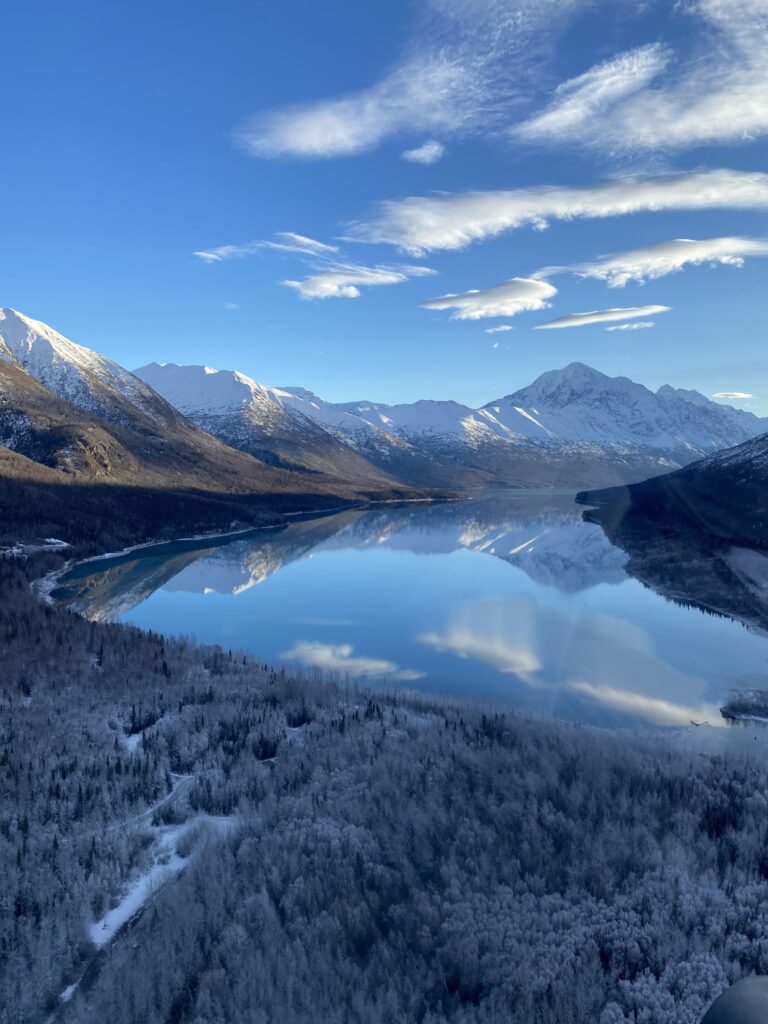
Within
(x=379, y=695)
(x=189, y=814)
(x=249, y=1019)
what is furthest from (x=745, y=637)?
(x=249, y=1019)

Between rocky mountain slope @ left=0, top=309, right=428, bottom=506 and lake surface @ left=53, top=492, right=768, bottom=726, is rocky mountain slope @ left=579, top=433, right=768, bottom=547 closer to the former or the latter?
lake surface @ left=53, top=492, right=768, bottom=726

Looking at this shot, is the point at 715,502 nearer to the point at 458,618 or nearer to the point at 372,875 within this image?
the point at 458,618

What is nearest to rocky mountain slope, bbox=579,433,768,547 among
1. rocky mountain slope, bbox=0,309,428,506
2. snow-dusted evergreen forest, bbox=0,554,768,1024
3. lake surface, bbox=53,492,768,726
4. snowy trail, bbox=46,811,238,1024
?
lake surface, bbox=53,492,768,726

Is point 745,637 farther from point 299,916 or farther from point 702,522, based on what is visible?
point 702,522

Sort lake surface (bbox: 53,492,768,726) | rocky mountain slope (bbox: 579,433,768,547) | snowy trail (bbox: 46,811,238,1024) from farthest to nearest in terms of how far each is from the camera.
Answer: rocky mountain slope (bbox: 579,433,768,547)
lake surface (bbox: 53,492,768,726)
snowy trail (bbox: 46,811,238,1024)

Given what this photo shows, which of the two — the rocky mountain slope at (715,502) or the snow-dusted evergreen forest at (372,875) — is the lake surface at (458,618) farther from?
the snow-dusted evergreen forest at (372,875)

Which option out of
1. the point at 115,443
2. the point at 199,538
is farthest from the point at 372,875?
the point at 115,443
